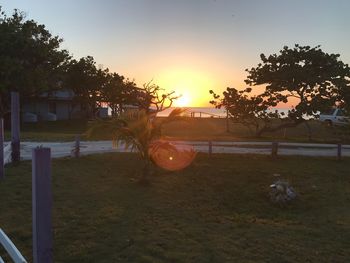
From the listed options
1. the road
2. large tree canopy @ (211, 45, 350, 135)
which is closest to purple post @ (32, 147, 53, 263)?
the road

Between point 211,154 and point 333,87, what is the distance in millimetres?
11833

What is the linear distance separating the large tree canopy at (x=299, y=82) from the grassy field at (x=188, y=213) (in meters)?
10.4

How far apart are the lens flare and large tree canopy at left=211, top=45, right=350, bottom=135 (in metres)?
10.6

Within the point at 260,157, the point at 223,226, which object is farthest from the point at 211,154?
the point at 223,226

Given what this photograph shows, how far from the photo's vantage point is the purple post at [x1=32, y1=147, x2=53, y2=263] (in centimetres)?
516

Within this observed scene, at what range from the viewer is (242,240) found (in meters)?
8.59

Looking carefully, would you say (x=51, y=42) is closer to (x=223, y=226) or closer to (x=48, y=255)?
(x=223, y=226)

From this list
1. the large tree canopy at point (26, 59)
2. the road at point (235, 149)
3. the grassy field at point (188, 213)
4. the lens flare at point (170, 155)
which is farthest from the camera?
the large tree canopy at point (26, 59)

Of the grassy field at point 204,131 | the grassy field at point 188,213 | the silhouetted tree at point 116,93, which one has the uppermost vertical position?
the silhouetted tree at point 116,93

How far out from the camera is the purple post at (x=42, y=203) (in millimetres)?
5156

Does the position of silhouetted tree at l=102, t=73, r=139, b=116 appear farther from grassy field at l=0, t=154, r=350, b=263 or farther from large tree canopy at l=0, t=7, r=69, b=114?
grassy field at l=0, t=154, r=350, b=263

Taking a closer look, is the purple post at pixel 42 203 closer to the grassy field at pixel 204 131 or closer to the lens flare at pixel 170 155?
the lens flare at pixel 170 155

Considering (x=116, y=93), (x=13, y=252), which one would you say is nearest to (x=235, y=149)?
(x=13, y=252)

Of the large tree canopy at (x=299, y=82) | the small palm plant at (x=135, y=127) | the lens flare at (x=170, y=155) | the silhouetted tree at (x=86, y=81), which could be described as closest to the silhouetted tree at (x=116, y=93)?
the silhouetted tree at (x=86, y=81)
